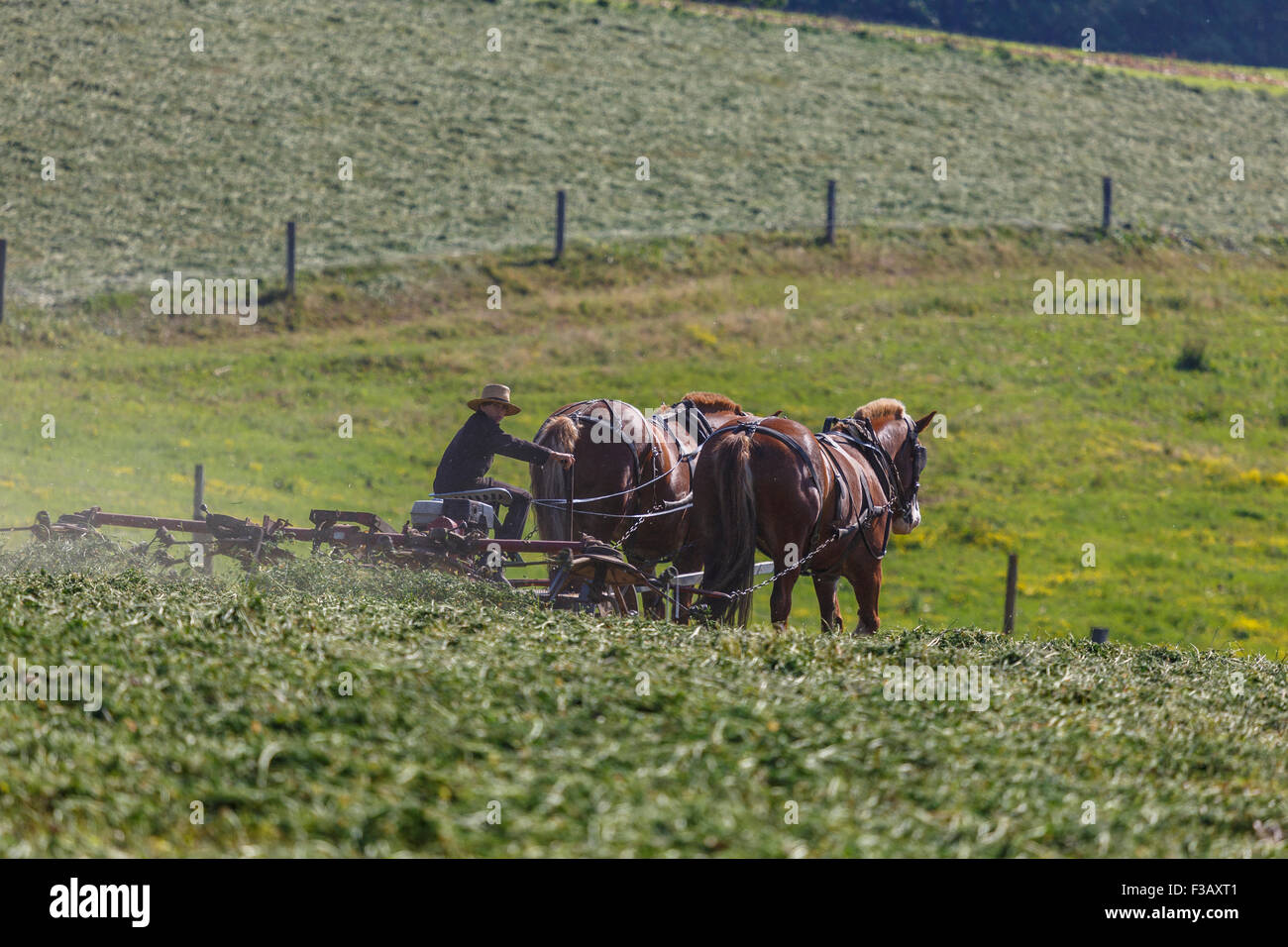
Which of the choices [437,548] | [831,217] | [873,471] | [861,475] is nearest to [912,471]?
[873,471]

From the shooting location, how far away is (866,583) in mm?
12688

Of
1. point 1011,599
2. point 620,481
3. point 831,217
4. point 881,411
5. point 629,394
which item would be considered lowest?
point 1011,599

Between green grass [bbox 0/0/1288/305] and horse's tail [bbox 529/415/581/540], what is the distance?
2131 cm

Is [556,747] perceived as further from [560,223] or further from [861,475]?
[560,223]

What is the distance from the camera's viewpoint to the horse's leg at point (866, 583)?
12.5 metres

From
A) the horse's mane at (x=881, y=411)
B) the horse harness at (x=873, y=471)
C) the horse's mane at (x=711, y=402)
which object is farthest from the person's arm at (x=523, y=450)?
the horse's mane at (x=881, y=411)

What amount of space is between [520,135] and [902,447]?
1241 inches

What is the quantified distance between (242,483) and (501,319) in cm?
1101

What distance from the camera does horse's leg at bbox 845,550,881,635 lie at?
1253cm

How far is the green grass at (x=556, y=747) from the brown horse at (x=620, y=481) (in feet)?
9.64

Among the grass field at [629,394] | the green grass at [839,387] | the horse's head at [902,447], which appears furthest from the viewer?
the green grass at [839,387]

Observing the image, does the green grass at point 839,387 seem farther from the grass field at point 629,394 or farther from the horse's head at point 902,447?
the horse's head at point 902,447

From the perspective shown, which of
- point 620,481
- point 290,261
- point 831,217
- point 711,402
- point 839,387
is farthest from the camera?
point 831,217
